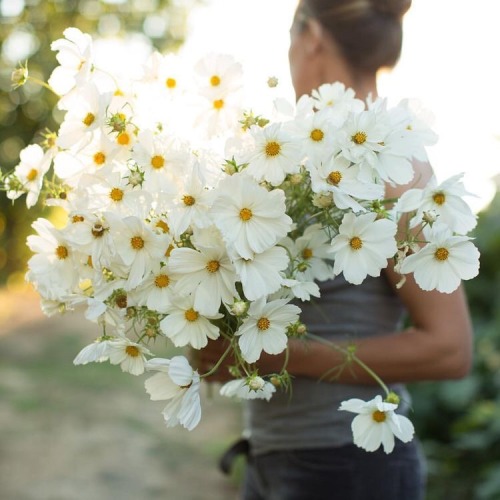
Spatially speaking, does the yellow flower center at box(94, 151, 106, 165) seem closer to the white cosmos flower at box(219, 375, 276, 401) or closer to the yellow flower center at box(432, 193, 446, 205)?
the white cosmos flower at box(219, 375, 276, 401)

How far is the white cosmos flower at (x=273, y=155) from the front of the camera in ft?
3.40

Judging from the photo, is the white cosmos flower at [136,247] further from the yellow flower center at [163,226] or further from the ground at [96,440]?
the ground at [96,440]

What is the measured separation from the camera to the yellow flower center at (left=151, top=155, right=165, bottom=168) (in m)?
1.08

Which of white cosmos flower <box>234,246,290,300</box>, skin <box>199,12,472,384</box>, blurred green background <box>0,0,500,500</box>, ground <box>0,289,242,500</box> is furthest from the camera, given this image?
ground <box>0,289,242,500</box>

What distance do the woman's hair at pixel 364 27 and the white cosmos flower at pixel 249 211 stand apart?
0.68m

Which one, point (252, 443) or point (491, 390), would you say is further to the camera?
point (491, 390)

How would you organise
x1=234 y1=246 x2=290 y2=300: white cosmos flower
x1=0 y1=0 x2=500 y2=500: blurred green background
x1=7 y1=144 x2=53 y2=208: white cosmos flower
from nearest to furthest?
x1=234 y1=246 x2=290 y2=300: white cosmos flower, x1=7 y1=144 x2=53 y2=208: white cosmos flower, x1=0 y1=0 x2=500 y2=500: blurred green background

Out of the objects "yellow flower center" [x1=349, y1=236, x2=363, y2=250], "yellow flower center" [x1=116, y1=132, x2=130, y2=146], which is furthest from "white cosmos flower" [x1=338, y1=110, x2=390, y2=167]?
"yellow flower center" [x1=116, y1=132, x2=130, y2=146]

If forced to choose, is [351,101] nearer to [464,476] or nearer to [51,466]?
[464,476]

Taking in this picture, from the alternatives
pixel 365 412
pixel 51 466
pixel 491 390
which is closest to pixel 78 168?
pixel 365 412

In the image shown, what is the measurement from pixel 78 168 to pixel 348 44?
2.21ft

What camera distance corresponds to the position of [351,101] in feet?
3.90

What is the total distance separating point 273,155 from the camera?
3.44 feet

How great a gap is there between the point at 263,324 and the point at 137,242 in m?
0.20
